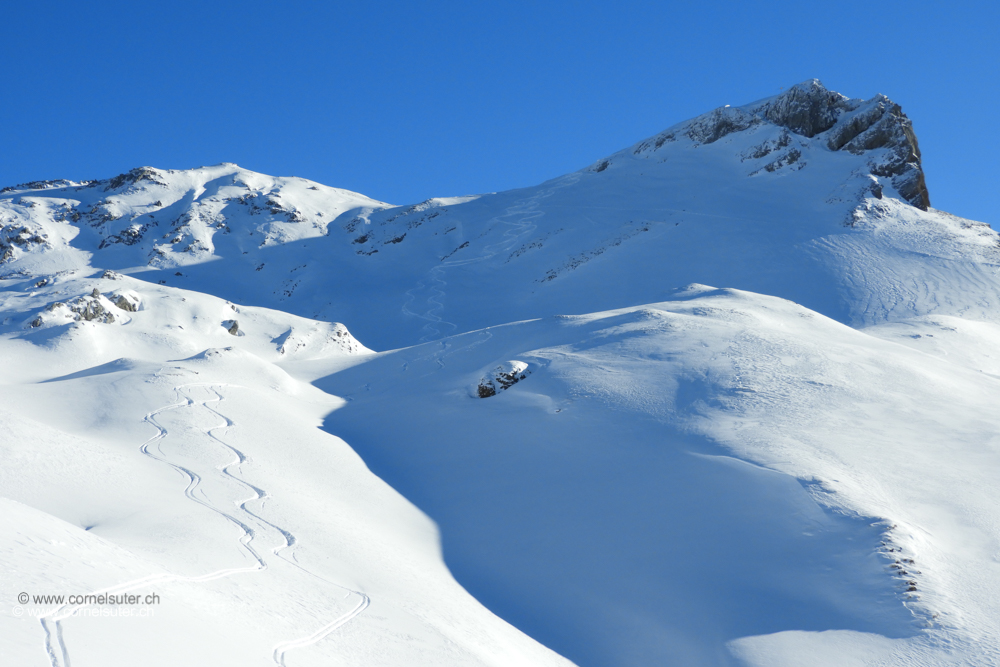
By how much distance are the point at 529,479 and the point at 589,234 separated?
137 feet

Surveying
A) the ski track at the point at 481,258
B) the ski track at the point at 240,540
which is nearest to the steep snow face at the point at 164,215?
the ski track at the point at 481,258

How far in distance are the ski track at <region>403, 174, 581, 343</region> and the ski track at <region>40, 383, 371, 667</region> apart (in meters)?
28.2

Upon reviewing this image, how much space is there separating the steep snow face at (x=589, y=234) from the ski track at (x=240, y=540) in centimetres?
2987

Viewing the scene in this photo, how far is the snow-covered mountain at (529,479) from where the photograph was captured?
871 cm

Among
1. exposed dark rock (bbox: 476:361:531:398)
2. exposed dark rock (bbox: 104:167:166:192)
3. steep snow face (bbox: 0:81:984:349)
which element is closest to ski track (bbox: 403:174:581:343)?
steep snow face (bbox: 0:81:984:349)

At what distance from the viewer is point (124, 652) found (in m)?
5.38

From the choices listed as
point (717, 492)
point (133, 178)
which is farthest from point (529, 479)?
point (133, 178)

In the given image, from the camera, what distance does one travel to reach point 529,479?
15.8 m

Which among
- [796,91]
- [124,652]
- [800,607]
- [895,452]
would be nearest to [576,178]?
[796,91]

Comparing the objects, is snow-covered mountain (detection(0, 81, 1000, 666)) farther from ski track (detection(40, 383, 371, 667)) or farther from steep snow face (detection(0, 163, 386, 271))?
steep snow face (detection(0, 163, 386, 271))

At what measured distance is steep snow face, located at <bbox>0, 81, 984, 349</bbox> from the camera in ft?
141

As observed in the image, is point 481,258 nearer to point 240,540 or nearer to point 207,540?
point 240,540

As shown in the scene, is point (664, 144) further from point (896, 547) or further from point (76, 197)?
point (76, 197)

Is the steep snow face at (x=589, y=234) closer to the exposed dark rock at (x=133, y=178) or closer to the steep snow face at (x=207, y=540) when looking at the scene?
the exposed dark rock at (x=133, y=178)
